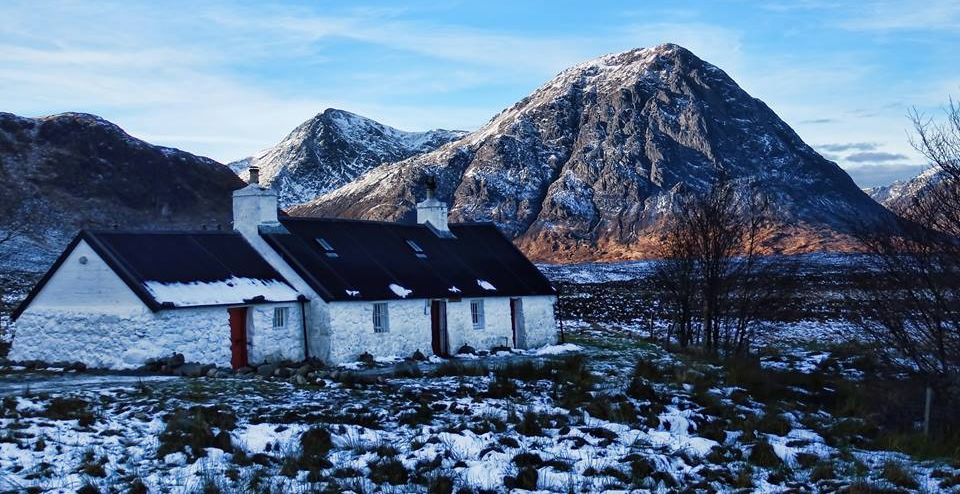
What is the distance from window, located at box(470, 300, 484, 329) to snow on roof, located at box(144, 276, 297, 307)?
25.4ft

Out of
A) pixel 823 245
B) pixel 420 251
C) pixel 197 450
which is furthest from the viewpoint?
pixel 823 245

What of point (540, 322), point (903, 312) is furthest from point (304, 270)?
point (903, 312)

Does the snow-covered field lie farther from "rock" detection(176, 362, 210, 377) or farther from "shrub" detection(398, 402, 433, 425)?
"rock" detection(176, 362, 210, 377)

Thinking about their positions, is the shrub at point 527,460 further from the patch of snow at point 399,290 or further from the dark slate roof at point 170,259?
the patch of snow at point 399,290

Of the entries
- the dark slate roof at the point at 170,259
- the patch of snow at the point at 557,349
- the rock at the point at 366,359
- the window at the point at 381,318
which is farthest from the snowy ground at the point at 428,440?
the patch of snow at the point at 557,349

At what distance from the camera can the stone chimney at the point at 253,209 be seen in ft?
116

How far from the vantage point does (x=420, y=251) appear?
40.0m

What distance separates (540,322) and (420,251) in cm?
550

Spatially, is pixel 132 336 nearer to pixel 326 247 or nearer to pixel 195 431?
pixel 326 247

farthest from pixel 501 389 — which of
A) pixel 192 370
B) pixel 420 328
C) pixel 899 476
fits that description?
pixel 420 328

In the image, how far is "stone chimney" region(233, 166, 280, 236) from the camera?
35469 millimetres

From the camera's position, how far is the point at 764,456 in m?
18.7

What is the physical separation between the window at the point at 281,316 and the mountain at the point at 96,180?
10420cm

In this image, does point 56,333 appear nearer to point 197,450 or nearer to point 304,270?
point 304,270
